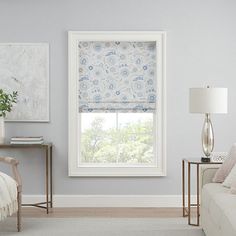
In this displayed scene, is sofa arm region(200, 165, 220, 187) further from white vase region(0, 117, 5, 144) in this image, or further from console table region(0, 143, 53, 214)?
white vase region(0, 117, 5, 144)

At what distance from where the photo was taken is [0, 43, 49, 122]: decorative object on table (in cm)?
603

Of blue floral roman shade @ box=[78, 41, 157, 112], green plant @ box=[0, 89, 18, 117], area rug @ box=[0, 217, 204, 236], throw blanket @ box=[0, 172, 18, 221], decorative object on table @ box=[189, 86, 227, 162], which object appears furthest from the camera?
blue floral roman shade @ box=[78, 41, 157, 112]

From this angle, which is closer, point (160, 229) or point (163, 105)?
point (160, 229)

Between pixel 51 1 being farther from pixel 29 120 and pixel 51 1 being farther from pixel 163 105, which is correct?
pixel 163 105

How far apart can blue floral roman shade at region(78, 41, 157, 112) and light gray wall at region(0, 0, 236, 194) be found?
21 cm

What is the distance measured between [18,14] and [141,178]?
2424 mm

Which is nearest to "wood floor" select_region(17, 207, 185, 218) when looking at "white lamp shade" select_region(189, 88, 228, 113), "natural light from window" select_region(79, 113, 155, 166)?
"natural light from window" select_region(79, 113, 155, 166)

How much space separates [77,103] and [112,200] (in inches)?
48.1

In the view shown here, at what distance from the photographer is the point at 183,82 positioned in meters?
6.05

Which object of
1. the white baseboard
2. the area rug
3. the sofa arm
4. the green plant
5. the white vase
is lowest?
the area rug

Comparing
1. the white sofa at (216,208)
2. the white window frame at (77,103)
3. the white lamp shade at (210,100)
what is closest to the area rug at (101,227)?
the white sofa at (216,208)

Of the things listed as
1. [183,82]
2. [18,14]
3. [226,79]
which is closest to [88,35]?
[18,14]

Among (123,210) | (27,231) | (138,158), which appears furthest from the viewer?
(138,158)

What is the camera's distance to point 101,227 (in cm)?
502
